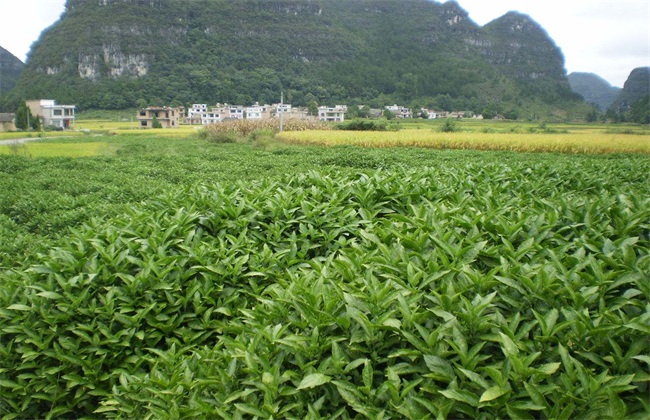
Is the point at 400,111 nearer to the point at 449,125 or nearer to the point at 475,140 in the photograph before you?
the point at 449,125

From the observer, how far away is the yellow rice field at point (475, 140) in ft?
37.4

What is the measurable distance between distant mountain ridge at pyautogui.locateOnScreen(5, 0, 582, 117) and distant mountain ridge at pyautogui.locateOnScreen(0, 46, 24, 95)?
4.45 ft

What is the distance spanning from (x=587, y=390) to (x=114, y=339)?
5.41 ft

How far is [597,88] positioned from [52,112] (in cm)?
1069

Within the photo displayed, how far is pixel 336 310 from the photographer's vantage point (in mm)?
1526

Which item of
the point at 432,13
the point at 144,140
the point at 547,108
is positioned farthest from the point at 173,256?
the point at 432,13

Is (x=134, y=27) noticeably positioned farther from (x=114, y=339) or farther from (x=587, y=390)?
(x=587, y=390)

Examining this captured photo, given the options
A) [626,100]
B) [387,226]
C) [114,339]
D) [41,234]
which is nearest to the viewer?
[114,339]

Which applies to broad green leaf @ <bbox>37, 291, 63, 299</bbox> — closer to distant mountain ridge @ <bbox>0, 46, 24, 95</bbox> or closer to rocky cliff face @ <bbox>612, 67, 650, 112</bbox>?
distant mountain ridge @ <bbox>0, 46, 24, 95</bbox>

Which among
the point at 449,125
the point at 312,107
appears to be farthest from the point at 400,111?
the point at 312,107

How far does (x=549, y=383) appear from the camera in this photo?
47.8 inches

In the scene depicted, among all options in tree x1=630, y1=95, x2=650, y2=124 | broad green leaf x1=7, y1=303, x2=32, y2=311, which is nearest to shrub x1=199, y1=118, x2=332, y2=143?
tree x1=630, y1=95, x2=650, y2=124

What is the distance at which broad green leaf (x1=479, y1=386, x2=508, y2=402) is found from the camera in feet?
3.73

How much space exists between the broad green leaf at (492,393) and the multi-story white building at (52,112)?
8.64 m
